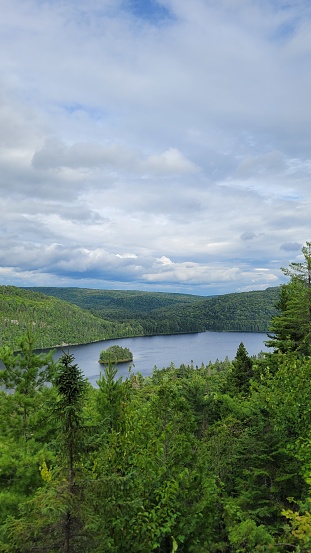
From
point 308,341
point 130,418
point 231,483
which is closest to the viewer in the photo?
point 130,418

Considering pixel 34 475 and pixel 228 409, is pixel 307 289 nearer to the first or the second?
pixel 228 409

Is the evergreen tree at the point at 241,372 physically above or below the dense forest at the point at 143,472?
below

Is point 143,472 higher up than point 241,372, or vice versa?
point 143,472

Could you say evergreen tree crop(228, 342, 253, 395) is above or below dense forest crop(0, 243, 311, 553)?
below

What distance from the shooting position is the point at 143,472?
393 inches

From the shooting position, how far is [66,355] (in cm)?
751

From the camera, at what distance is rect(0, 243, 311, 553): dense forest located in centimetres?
748

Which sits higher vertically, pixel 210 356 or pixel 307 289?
pixel 307 289

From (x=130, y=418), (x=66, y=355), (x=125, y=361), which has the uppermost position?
(x=66, y=355)

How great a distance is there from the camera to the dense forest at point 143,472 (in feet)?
24.6

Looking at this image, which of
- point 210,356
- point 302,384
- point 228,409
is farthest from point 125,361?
point 302,384

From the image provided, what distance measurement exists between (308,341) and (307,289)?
171 inches

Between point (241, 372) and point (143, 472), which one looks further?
point (241, 372)

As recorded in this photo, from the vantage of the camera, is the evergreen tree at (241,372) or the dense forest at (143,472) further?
the evergreen tree at (241,372)
